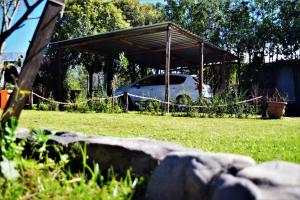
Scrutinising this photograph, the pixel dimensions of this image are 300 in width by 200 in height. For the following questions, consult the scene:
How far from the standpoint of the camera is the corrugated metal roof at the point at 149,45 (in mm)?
15617

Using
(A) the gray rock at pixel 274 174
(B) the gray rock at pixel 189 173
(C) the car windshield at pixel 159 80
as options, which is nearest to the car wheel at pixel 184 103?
(C) the car windshield at pixel 159 80

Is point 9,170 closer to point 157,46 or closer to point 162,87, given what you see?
point 162,87

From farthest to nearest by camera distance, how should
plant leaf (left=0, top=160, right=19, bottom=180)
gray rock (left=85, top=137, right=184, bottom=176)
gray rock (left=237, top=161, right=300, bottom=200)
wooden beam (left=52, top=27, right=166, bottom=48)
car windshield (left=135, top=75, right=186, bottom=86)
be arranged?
car windshield (left=135, top=75, right=186, bottom=86), wooden beam (left=52, top=27, right=166, bottom=48), gray rock (left=85, top=137, right=184, bottom=176), plant leaf (left=0, top=160, right=19, bottom=180), gray rock (left=237, top=161, right=300, bottom=200)

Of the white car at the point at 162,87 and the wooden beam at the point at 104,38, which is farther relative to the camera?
the white car at the point at 162,87

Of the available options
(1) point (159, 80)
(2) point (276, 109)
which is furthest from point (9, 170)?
(1) point (159, 80)

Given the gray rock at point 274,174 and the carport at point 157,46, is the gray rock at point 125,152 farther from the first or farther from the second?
the carport at point 157,46

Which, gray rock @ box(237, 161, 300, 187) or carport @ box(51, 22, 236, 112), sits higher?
carport @ box(51, 22, 236, 112)

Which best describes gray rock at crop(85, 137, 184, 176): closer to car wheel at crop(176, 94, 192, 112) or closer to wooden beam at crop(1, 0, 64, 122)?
wooden beam at crop(1, 0, 64, 122)

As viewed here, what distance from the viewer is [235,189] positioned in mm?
1728

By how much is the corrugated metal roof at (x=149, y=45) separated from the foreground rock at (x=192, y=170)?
1183 cm

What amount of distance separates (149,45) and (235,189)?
57.9 feet

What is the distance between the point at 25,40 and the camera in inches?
155

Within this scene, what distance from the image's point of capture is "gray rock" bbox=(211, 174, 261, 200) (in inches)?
65.7

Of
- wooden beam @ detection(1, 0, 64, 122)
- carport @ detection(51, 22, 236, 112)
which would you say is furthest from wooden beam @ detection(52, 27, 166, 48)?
wooden beam @ detection(1, 0, 64, 122)
